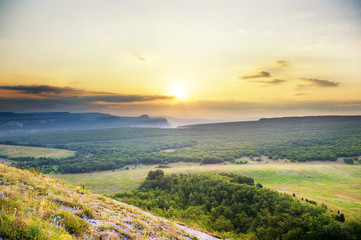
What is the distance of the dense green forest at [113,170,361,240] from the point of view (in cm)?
2520

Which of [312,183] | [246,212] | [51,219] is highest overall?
[51,219]

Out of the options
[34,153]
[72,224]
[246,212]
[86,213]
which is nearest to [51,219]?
[72,224]

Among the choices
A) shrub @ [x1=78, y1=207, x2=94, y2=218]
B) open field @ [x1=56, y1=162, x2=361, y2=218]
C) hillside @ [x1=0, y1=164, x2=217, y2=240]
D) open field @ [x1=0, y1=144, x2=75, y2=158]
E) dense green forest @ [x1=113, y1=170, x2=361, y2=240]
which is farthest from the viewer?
open field @ [x1=0, y1=144, x2=75, y2=158]

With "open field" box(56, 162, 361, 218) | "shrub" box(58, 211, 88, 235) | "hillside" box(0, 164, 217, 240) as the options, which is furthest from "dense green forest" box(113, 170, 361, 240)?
"shrub" box(58, 211, 88, 235)

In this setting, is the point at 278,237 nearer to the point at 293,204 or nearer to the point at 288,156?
the point at 293,204

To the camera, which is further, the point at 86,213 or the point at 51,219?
the point at 86,213

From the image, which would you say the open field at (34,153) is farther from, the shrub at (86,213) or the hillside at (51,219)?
the shrub at (86,213)

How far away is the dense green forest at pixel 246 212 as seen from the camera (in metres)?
25.2

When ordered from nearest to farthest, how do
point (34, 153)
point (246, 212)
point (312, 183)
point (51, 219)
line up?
point (51, 219)
point (246, 212)
point (312, 183)
point (34, 153)

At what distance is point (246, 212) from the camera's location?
121 ft

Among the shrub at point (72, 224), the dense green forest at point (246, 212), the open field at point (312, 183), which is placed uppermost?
the shrub at point (72, 224)

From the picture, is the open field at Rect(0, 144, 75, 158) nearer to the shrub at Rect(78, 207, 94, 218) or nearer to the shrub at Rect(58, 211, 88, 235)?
the shrub at Rect(78, 207, 94, 218)

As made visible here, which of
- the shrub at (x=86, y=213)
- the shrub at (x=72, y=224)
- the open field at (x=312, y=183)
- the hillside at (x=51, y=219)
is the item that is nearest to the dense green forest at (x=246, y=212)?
the open field at (x=312, y=183)

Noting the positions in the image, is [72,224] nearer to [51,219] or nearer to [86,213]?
[51,219]
